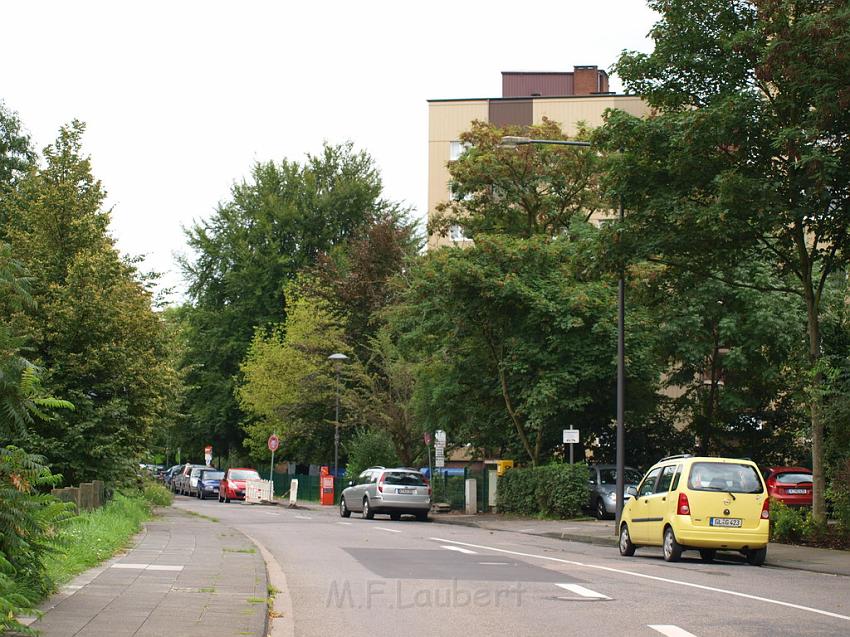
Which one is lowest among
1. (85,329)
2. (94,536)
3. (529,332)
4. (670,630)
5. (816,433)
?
(670,630)

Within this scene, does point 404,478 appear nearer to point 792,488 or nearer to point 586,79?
point 792,488

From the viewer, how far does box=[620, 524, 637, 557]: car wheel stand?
67.9ft

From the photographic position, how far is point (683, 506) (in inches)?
725

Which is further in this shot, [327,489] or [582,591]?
[327,489]

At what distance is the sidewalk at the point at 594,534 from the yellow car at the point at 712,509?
919mm

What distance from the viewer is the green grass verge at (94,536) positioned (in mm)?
11228

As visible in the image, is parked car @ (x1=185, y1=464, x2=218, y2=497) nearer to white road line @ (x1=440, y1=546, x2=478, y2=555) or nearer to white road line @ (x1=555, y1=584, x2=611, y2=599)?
white road line @ (x1=440, y1=546, x2=478, y2=555)

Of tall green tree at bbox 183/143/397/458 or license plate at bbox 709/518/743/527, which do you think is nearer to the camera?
license plate at bbox 709/518/743/527

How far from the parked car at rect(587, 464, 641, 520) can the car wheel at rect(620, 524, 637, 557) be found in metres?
12.7

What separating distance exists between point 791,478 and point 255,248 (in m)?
38.1

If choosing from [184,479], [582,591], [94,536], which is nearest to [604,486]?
[94,536]

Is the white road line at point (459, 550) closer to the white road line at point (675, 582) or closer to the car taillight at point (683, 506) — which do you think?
the white road line at point (675, 582)

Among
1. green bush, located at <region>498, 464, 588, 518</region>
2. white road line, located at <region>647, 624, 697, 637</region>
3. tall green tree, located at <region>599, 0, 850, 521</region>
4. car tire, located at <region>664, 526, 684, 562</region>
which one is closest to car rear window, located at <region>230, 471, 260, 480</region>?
green bush, located at <region>498, 464, 588, 518</region>

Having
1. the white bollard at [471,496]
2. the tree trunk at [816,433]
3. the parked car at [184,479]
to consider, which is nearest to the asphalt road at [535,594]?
the tree trunk at [816,433]
